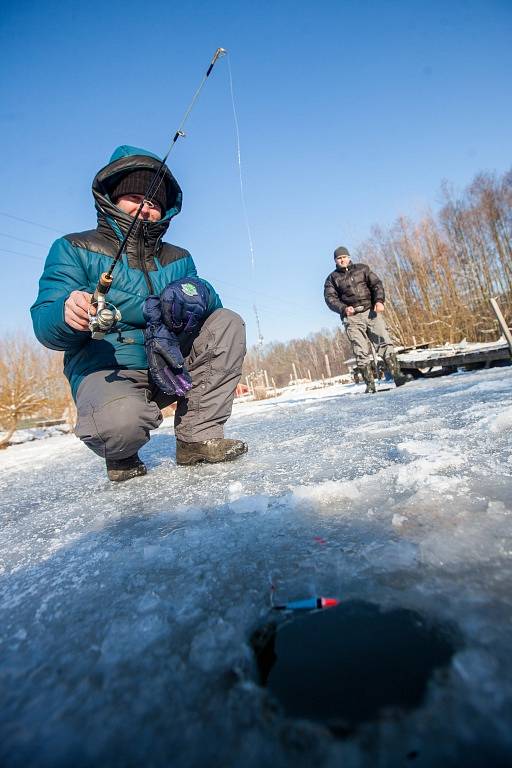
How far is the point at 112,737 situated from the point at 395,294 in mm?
20071

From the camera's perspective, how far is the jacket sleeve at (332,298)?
5.75m

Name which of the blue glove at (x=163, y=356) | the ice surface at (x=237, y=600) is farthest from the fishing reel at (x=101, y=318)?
the ice surface at (x=237, y=600)

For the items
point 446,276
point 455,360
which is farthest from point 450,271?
point 455,360

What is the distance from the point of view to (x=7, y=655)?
65cm

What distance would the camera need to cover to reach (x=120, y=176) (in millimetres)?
2410

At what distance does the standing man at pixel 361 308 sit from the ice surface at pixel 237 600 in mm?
4222

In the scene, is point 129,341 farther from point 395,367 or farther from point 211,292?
point 395,367

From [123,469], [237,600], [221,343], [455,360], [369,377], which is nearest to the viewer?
[237,600]

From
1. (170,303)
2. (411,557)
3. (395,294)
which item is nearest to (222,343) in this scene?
(170,303)

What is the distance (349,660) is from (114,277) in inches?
84.6

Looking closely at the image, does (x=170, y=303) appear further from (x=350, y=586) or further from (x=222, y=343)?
(x=350, y=586)

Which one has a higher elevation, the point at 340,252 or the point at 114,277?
the point at 340,252

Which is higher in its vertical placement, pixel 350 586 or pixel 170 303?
pixel 170 303

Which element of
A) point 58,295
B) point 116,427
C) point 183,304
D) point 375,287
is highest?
point 375,287
